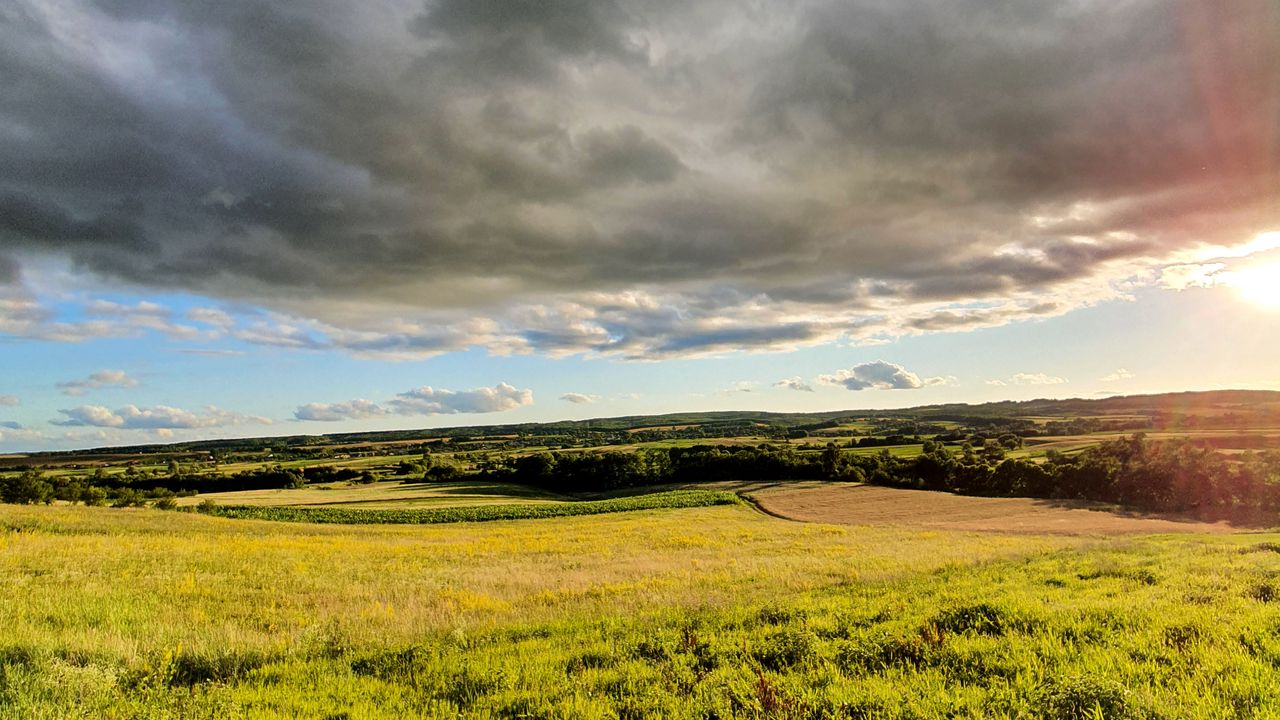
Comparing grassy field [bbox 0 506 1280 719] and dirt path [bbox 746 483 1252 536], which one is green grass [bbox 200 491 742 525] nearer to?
dirt path [bbox 746 483 1252 536]

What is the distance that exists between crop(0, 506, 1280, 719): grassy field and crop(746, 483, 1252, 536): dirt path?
2833 cm

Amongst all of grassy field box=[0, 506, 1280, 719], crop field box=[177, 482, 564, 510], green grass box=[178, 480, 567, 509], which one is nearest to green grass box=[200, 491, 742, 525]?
crop field box=[177, 482, 564, 510]

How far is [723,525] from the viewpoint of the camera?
4397 cm

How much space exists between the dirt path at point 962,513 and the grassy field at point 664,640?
28331 mm

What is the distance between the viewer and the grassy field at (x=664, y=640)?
6233 millimetres

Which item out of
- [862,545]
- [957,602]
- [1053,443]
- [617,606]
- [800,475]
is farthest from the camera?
[1053,443]

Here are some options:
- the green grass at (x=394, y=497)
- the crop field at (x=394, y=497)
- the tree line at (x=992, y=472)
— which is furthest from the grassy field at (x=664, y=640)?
the green grass at (x=394, y=497)

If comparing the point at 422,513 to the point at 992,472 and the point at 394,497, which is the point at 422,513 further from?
the point at 992,472

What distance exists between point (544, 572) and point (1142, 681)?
16.5m

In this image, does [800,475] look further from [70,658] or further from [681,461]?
[70,658]

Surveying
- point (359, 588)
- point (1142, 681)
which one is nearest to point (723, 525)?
point (359, 588)

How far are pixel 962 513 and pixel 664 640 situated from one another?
5526 cm

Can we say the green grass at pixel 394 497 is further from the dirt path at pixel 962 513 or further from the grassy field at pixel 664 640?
the grassy field at pixel 664 640

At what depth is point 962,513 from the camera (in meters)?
54.2
